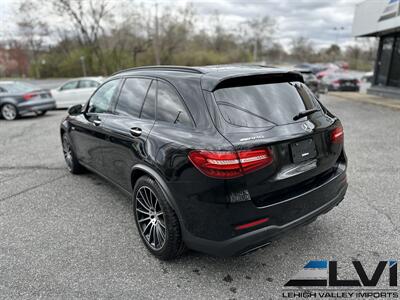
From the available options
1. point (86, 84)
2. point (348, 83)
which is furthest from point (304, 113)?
point (348, 83)

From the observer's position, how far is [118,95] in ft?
12.0

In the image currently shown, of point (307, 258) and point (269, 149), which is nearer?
point (269, 149)

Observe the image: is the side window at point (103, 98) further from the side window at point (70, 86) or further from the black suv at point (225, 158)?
the side window at point (70, 86)

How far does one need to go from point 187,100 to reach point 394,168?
4.30 meters

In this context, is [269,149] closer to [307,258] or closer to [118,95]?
[307,258]

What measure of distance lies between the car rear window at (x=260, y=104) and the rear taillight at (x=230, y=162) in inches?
11.3

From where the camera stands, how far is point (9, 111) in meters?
11.3

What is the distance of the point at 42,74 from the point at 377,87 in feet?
158

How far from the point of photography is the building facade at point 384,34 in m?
12.4

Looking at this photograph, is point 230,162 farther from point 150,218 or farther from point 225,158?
point 150,218

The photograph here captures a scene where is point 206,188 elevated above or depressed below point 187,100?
below

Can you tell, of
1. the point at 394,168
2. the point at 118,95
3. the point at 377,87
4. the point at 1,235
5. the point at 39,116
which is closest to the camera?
the point at 1,235

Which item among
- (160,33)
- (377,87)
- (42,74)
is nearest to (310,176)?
(377,87)

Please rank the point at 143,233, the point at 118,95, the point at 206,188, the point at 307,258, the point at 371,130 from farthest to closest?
the point at 371,130 → the point at 118,95 → the point at 143,233 → the point at 307,258 → the point at 206,188
